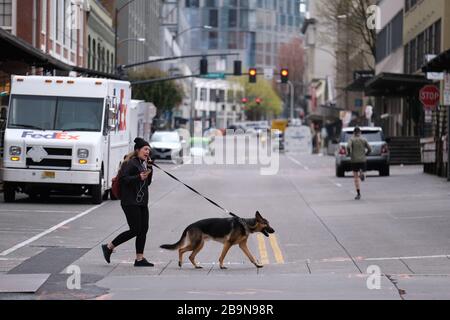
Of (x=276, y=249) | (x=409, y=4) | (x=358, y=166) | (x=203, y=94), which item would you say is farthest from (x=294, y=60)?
(x=276, y=249)

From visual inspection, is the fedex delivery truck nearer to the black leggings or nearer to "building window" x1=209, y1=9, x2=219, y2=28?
the black leggings

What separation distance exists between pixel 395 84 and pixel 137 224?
A: 42632mm

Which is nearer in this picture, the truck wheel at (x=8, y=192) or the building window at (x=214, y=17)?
the truck wheel at (x=8, y=192)

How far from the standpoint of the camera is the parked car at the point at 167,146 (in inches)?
2329

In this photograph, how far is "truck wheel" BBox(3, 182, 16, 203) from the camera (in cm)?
2650

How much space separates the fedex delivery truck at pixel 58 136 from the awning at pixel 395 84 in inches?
1073

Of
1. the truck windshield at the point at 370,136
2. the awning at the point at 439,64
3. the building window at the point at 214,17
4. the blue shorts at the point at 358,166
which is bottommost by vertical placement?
the blue shorts at the point at 358,166

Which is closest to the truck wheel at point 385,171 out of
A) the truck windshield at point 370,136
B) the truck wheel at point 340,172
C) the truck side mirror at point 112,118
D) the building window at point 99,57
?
the truck windshield at point 370,136

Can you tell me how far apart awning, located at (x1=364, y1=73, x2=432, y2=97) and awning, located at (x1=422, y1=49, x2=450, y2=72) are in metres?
12.2

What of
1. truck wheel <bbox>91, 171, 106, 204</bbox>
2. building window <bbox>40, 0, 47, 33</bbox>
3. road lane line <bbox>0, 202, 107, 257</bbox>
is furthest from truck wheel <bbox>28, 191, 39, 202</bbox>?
building window <bbox>40, 0, 47, 33</bbox>

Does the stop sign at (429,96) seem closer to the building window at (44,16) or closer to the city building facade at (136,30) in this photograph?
the building window at (44,16)

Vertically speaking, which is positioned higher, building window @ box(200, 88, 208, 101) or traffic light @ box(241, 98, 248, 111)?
building window @ box(200, 88, 208, 101)

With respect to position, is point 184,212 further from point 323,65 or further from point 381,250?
point 323,65

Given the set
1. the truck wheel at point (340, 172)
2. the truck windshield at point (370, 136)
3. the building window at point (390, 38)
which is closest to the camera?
the truck windshield at point (370, 136)
